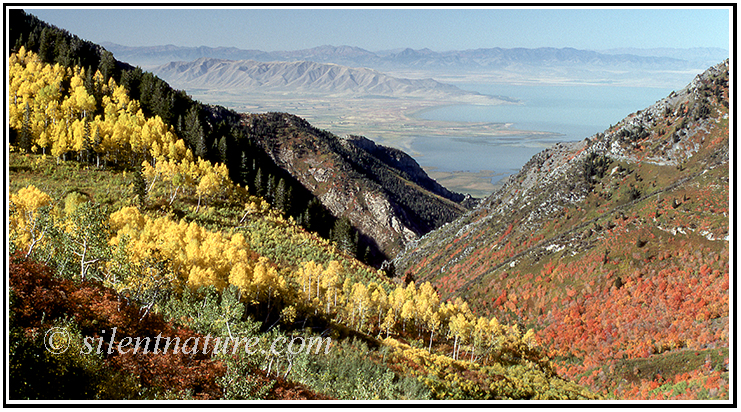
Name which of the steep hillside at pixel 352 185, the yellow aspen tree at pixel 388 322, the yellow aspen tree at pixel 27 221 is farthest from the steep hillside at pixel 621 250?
the yellow aspen tree at pixel 27 221

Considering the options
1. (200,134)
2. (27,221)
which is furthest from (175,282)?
(200,134)

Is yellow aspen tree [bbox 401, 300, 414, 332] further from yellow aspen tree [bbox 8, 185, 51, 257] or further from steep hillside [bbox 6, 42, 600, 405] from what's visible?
yellow aspen tree [bbox 8, 185, 51, 257]

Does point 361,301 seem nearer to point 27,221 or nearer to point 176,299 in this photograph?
point 176,299

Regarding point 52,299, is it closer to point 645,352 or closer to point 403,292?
point 403,292

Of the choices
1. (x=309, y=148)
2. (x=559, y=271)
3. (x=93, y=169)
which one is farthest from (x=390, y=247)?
(x=93, y=169)

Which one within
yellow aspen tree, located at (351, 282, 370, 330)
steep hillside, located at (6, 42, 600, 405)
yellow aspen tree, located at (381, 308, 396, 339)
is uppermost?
steep hillside, located at (6, 42, 600, 405)

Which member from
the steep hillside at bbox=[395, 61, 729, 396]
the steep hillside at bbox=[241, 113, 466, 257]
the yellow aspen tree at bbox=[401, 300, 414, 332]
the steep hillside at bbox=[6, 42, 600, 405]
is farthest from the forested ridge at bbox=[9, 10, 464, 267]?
the yellow aspen tree at bbox=[401, 300, 414, 332]
